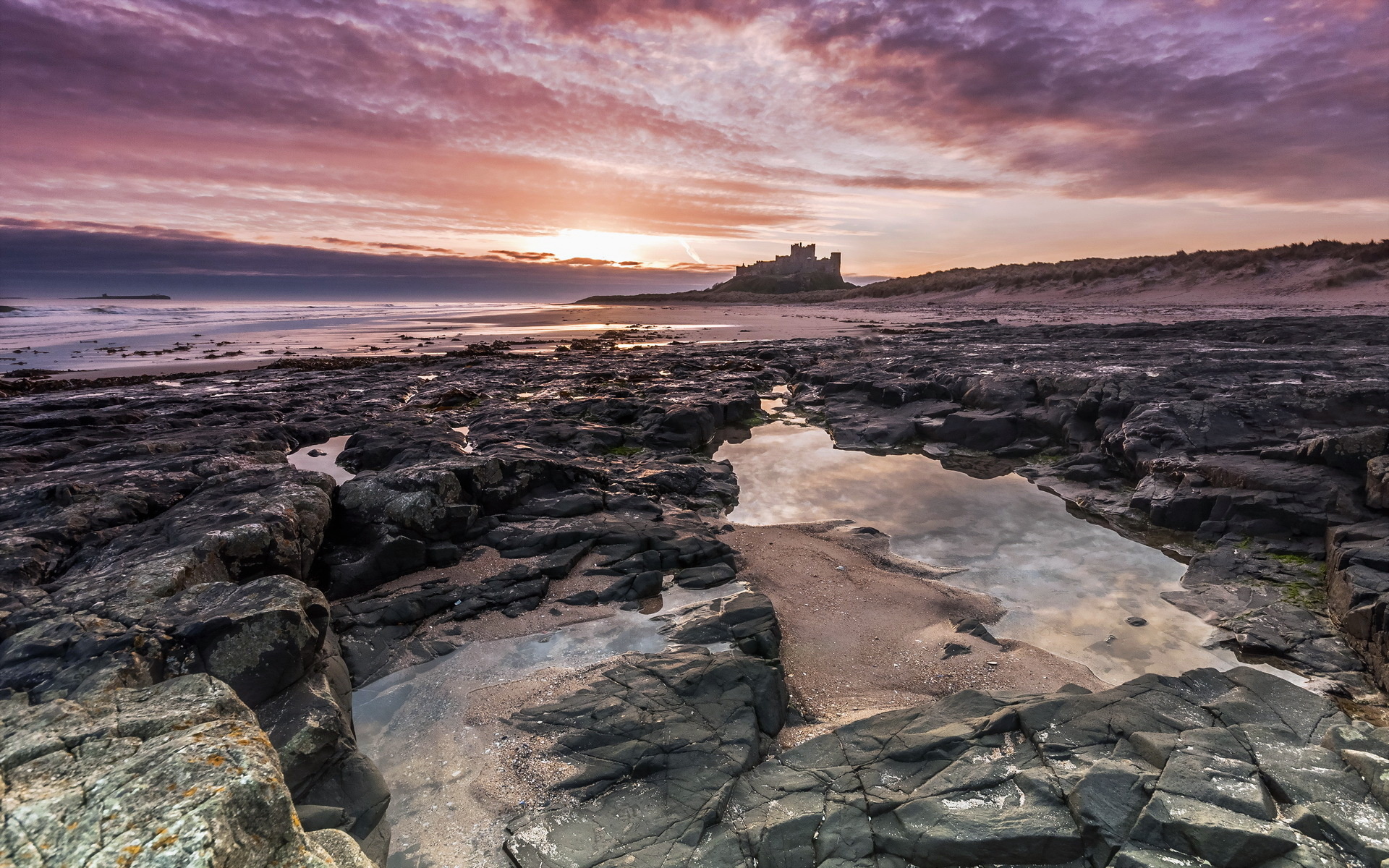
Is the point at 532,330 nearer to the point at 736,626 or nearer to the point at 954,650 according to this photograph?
the point at 736,626

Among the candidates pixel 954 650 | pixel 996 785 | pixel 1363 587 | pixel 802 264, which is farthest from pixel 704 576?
pixel 802 264

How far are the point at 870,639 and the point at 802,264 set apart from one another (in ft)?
469

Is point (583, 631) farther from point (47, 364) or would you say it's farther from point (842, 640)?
point (47, 364)

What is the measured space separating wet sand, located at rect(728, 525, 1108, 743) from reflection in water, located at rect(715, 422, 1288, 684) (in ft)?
1.68

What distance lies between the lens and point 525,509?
10.1m

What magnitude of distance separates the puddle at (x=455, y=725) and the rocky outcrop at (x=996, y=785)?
1.59 feet

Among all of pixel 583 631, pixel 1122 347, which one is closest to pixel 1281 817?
pixel 583 631

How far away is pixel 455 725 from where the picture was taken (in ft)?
18.5

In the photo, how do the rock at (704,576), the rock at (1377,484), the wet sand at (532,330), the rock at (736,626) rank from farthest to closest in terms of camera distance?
the wet sand at (532,330) < the rock at (704,576) < the rock at (1377,484) < the rock at (736,626)

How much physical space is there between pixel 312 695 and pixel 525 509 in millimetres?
5122

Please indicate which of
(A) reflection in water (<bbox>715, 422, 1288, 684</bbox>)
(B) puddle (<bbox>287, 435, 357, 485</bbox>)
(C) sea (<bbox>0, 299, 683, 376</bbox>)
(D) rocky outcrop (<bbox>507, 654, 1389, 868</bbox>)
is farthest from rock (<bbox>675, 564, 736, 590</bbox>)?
(C) sea (<bbox>0, 299, 683, 376</bbox>)

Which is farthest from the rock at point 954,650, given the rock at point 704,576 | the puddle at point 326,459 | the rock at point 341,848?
the puddle at point 326,459

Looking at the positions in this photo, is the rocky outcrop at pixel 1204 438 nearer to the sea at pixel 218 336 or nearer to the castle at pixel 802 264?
the sea at pixel 218 336

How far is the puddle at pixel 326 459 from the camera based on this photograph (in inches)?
481
